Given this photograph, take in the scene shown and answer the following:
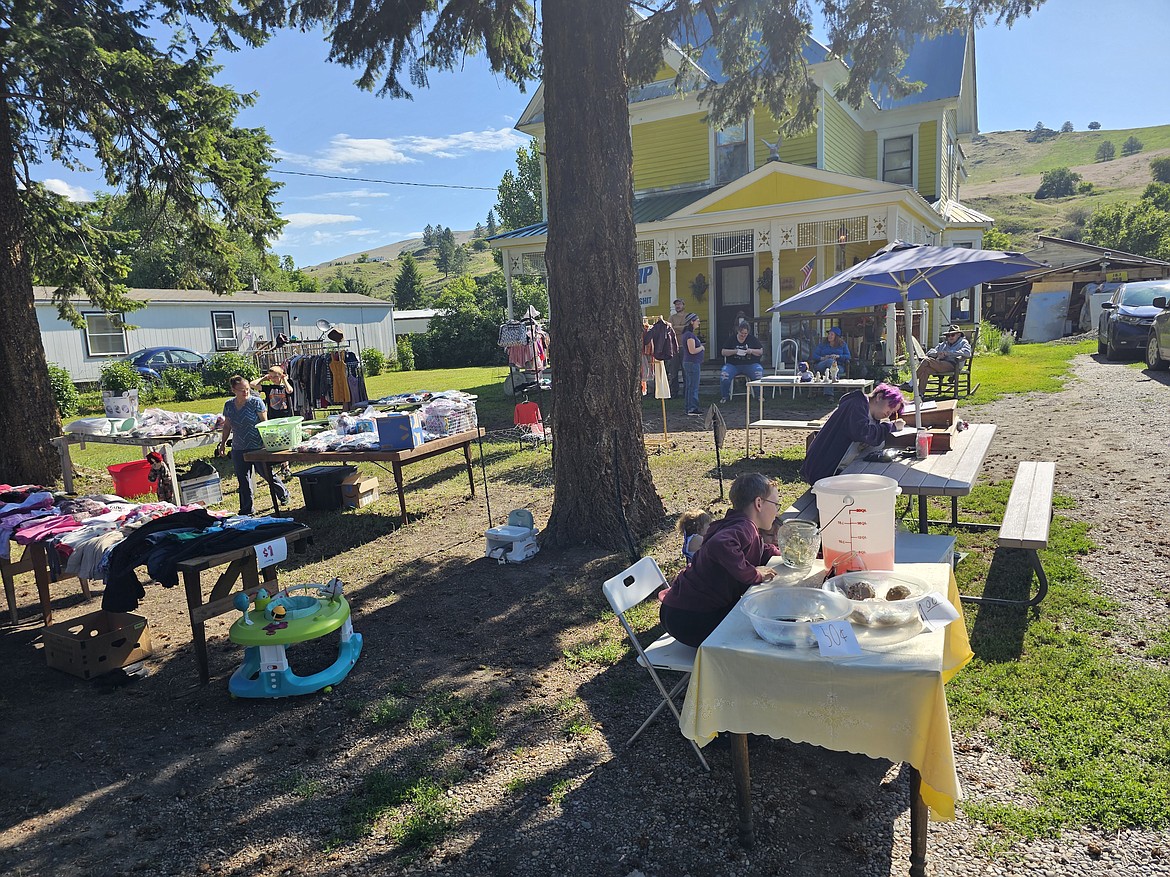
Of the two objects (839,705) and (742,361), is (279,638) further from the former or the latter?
(742,361)

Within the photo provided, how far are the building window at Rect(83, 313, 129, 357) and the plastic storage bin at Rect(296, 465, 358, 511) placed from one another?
69.1ft

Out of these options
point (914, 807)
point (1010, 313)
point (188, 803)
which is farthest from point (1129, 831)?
point (1010, 313)

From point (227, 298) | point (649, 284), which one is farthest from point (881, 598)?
point (227, 298)

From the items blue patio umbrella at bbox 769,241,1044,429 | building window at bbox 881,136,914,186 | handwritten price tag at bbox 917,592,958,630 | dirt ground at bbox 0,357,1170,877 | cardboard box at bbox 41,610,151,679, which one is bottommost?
dirt ground at bbox 0,357,1170,877

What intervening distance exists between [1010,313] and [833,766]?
32.0m

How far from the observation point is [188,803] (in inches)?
136

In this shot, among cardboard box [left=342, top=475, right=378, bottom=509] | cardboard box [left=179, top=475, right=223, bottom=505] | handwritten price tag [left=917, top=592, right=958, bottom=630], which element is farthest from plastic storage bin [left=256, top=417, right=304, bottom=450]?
handwritten price tag [left=917, top=592, right=958, bottom=630]

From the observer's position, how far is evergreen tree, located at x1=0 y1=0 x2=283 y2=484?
8.99m

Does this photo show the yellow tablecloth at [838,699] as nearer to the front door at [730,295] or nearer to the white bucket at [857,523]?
the white bucket at [857,523]

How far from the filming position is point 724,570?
3.41 meters

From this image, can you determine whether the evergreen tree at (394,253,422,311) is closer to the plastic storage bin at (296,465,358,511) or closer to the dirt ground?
the plastic storage bin at (296,465,358,511)

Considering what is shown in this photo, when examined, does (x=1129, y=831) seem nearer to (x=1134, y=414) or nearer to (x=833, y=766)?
(x=833, y=766)

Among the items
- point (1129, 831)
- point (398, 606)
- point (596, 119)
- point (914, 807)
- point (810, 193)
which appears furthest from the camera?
point (810, 193)

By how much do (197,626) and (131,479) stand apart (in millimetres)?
5214
